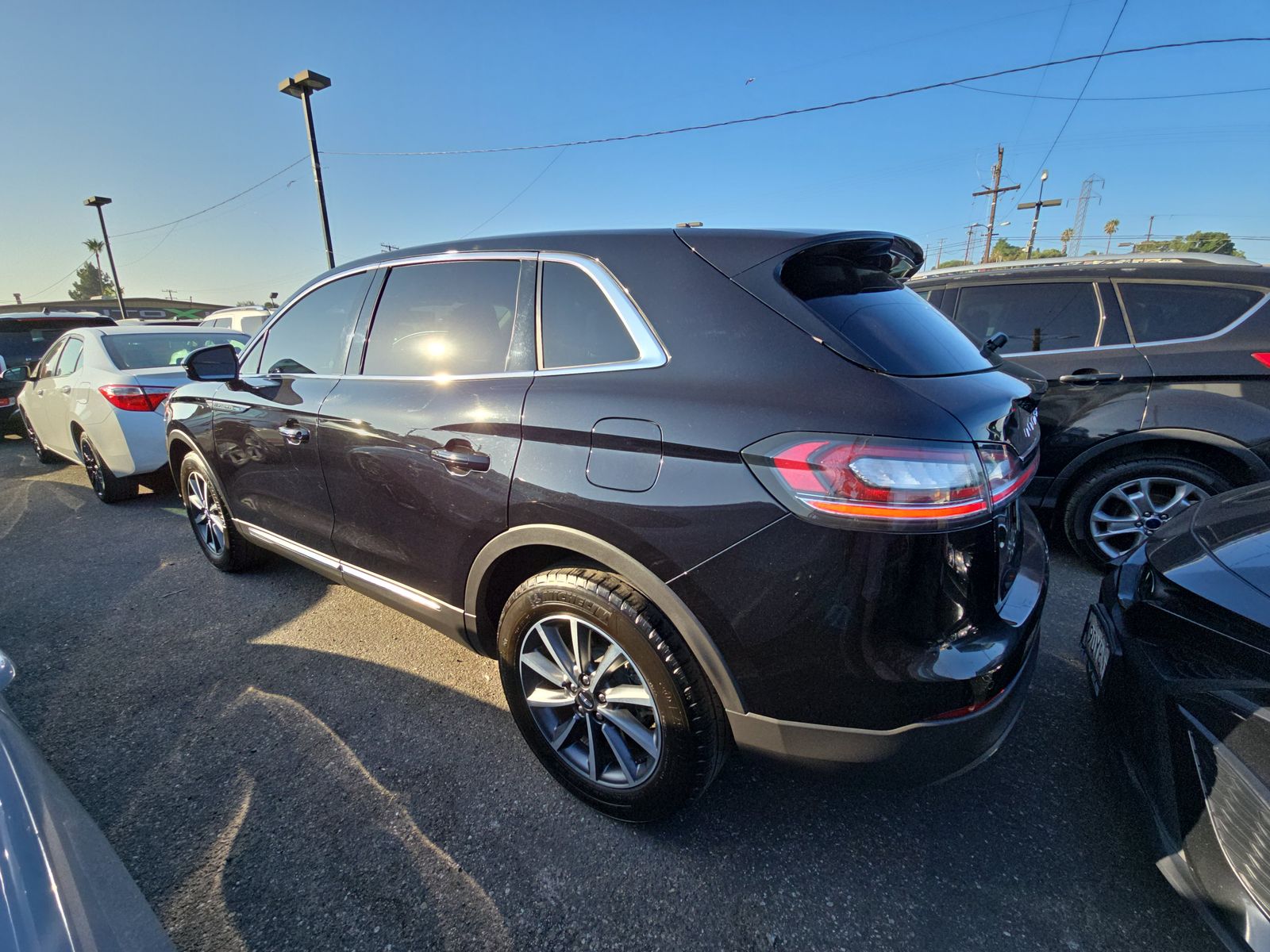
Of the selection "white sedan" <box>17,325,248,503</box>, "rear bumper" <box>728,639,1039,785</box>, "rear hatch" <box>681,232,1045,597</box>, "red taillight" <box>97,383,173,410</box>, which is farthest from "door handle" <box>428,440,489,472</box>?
"red taillight" <box>97,383,173,410</box>

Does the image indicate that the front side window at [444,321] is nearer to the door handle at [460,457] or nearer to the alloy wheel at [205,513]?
the door handle at [460,457]

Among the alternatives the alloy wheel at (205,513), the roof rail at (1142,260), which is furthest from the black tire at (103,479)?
the roof rail at (1142,260)

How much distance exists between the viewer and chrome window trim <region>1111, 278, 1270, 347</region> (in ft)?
10.3

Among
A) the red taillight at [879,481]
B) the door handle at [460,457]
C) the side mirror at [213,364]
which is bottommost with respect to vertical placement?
the door handle at [460,457]

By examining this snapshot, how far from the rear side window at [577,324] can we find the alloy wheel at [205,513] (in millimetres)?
2835

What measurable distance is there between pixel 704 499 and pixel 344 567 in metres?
1.93

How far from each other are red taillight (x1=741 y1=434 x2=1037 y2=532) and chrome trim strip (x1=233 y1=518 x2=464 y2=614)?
1377 mm

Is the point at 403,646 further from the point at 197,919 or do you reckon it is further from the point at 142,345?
the point at 142,345

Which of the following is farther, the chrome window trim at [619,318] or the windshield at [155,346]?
the windshield at [155,346]

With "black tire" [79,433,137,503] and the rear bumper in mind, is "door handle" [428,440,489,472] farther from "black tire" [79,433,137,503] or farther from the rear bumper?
"black tire" [79,433,137,503]

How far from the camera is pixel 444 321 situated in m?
2.22

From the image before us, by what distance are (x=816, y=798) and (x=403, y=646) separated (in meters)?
2.02

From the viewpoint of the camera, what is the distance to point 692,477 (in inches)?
57.3

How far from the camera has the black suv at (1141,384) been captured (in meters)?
3.12
